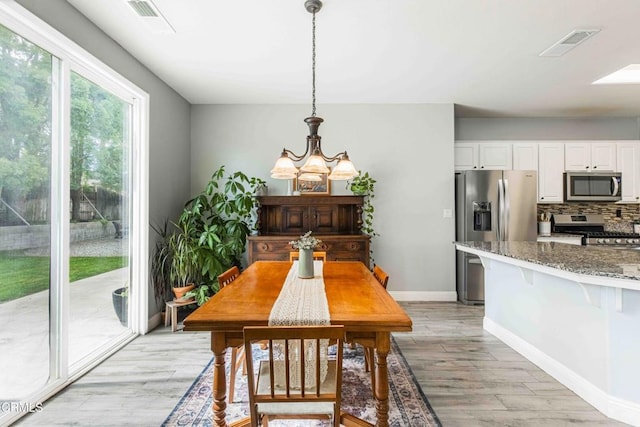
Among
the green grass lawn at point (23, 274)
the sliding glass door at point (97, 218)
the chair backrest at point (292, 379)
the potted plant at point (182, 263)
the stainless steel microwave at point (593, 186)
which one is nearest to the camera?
the chair backrest at point (292, 379)

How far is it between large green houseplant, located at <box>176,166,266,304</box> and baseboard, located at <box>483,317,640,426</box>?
9.50ft

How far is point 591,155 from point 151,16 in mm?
5586

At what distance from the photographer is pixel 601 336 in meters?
2.00

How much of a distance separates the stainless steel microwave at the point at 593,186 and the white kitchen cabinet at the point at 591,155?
12 cm

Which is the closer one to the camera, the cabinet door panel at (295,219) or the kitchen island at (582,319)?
the kitchen island at (582,319)

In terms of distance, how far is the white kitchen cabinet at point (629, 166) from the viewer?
4.55m

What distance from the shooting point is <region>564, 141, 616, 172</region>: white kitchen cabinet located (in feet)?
15.0

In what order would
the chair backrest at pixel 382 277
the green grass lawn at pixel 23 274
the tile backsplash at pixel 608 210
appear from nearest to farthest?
1. the green grass lawn at pixel 23 274
2. the chair backrest at pixel 382 277
3. the tile backsplash at pixel 608 210

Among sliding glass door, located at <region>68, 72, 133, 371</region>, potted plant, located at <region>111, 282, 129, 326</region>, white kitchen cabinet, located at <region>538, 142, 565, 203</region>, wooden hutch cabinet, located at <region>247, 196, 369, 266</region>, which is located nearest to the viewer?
sliding glass door, located at <region>68, 72, 133, 371</region>

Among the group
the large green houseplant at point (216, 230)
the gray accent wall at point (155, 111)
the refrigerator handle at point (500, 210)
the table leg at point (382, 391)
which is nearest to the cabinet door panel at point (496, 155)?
the refrigerator handle at point (500, 210)

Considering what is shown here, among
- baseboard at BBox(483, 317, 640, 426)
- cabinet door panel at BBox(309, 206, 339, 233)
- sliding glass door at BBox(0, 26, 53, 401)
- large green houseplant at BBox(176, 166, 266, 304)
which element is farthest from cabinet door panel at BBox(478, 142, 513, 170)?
sliding glass door at BBox(0, 26, 53, 401)

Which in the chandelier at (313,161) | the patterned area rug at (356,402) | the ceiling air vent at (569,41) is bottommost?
the patterned area rug at (356,402)

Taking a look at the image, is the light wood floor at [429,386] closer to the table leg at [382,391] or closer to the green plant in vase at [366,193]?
the table leg at [382,391]

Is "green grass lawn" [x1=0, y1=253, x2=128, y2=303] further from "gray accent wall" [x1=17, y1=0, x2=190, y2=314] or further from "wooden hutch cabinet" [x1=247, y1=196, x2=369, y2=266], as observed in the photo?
"wooden hutch cabinet" [x1=247, y1=196, x2=369, y2=266]
